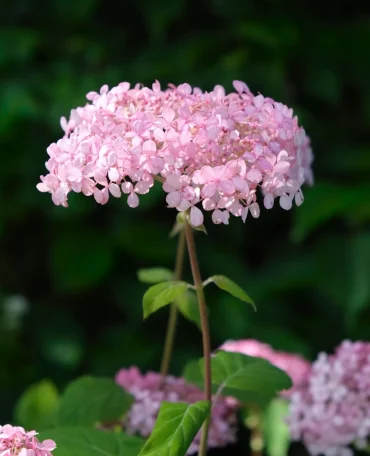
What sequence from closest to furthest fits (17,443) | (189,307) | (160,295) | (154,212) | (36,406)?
(17,443)
(160,295)
(189,307)
(36,406)
(154,212)

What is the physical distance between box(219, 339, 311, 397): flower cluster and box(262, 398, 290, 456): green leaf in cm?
7

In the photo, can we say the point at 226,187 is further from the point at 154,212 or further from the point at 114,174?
the point at 154,212

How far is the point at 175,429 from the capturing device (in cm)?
63

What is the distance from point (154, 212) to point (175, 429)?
1.25m

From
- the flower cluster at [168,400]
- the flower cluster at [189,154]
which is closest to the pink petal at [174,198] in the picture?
the flower cluster at [189,154]

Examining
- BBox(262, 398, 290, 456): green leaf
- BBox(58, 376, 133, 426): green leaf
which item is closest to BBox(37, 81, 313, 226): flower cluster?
BBox(58, 376, 133, 426): green leaf

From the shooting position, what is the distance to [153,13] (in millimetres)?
1775

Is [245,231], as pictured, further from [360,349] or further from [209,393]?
[209,393]

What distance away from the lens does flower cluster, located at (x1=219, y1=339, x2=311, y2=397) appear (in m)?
0.97

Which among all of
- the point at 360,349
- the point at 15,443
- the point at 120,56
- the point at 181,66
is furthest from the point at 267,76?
the point at 15,443

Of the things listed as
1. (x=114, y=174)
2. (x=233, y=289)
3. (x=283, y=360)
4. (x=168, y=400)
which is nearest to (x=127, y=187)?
(x=114, y=174)

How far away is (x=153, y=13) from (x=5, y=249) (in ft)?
1.97

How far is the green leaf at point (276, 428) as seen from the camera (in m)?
1.08

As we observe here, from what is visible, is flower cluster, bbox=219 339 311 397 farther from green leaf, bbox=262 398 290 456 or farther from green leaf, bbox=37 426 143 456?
green leaf, bbox=37 426 143 456
